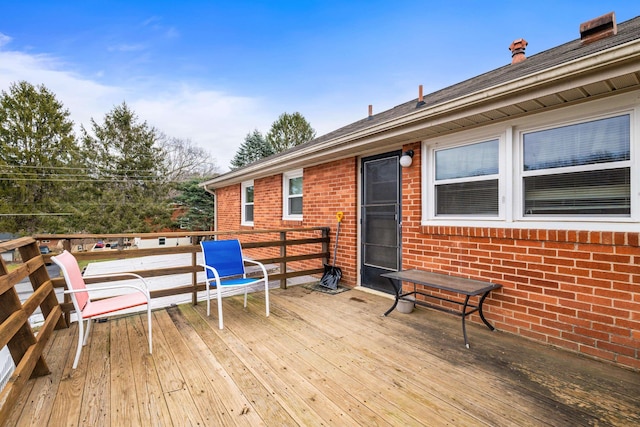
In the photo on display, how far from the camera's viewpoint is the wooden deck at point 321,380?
1781mm

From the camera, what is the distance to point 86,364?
2.43 meters

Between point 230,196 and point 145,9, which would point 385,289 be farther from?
point 145,9

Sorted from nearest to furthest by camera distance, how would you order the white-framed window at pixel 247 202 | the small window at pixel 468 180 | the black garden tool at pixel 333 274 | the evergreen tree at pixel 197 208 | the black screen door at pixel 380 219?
the small window at pixel 468 180 → the black screen door at pixel 380 219 → the black garden tool at pixel 333 274 → the white-framed window at pixel 247 202 → the evergreen tree at pixel 197 208

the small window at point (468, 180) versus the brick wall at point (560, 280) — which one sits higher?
the small window at point (468, 180)

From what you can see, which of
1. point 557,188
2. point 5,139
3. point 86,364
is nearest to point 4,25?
point 5,139

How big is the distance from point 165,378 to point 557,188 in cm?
386

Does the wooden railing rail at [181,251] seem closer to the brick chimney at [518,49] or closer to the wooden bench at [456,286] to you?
the wooden bench at [456,286]

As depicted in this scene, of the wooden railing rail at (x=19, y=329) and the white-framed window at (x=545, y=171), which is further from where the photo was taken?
the white-framed window at (x=545, y=171)

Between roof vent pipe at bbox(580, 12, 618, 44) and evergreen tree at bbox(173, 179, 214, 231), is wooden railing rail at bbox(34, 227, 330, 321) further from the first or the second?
evergreen tree at bbox(173, 179, 214, 231)

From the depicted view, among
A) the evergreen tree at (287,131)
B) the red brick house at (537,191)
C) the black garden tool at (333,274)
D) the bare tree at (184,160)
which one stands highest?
the evergreen tree at (287,131)

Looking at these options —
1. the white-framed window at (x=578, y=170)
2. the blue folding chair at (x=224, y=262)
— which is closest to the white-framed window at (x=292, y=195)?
the blue folding chair at (x=224, y=262)

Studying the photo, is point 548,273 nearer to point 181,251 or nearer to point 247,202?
point 181,251

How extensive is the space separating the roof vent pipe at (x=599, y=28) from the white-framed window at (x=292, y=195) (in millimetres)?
4678

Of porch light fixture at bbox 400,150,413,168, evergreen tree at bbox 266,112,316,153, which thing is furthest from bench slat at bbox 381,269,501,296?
evergreen tree at bbox 266,112,316,153
